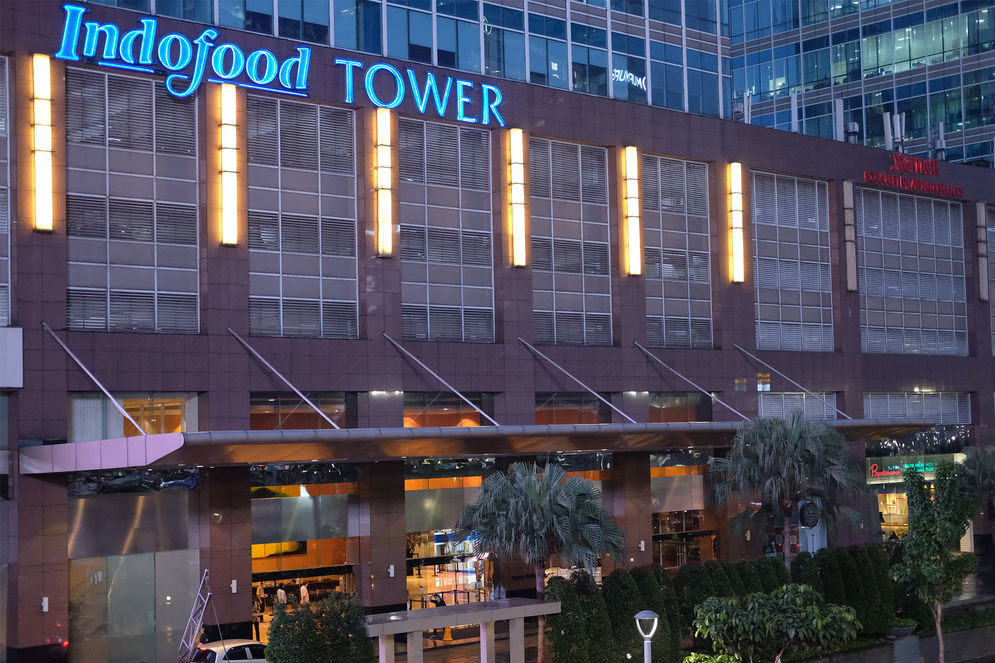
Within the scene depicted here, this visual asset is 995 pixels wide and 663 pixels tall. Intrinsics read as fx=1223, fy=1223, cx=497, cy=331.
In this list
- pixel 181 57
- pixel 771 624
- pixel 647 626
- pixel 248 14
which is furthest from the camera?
pixel 248 14

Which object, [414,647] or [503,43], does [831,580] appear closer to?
[414,647]

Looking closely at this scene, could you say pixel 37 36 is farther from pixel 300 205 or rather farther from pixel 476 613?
pixel 476 613

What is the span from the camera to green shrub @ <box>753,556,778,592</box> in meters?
42.7

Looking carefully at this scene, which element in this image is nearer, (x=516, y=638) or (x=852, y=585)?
(x=516, y=638)

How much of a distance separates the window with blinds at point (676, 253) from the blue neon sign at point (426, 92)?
8807 mm

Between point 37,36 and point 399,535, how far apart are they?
2137 centimetres

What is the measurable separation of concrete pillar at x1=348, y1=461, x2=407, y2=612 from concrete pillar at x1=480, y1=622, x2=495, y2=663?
429 inches

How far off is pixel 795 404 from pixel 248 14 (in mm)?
31497

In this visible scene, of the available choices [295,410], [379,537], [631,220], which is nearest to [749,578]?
[379,537]

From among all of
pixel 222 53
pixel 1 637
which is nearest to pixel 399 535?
pixel 1 637

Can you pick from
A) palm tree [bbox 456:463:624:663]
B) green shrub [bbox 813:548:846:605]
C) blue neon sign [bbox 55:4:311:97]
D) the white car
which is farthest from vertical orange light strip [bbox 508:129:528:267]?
the white car

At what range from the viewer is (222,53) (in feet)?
138

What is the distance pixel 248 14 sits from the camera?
4378 cm

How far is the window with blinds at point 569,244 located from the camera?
50.3m
